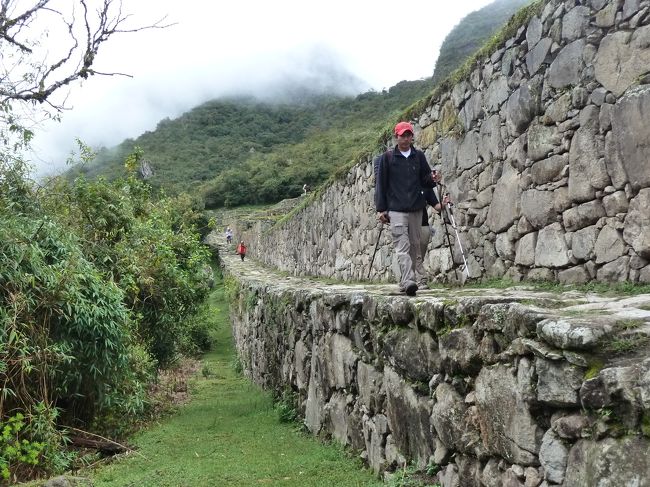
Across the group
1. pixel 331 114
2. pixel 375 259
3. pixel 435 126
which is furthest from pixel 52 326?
pixel 331 114

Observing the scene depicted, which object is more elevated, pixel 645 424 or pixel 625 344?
pixel 625 344

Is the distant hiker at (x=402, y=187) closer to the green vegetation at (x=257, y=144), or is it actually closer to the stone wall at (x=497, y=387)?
the stone wall at (x=497, y=387)

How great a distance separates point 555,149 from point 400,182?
137cm

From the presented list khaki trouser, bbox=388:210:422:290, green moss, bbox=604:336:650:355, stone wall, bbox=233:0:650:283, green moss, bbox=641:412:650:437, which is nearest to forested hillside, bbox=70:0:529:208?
stone wall, bbox=233:0:650:283

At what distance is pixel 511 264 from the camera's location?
5059 millimetres

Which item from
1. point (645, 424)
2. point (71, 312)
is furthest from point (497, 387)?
point (71, 312)

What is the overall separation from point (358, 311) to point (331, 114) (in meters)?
61.0

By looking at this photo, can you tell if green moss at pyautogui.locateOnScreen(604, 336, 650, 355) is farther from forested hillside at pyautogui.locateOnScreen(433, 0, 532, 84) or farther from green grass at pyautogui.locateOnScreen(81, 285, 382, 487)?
forested hillside at pyautogui.locateOnScreen(433, 0, 532, 84)

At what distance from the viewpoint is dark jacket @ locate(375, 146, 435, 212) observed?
533cm

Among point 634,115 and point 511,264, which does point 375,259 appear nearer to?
point 511,264

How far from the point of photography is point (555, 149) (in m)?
4.42

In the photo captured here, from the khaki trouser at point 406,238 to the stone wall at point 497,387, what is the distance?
52 centimetres

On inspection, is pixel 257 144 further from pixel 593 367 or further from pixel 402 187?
pixel 593 367

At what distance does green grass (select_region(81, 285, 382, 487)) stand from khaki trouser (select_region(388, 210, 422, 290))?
5.32 feet
